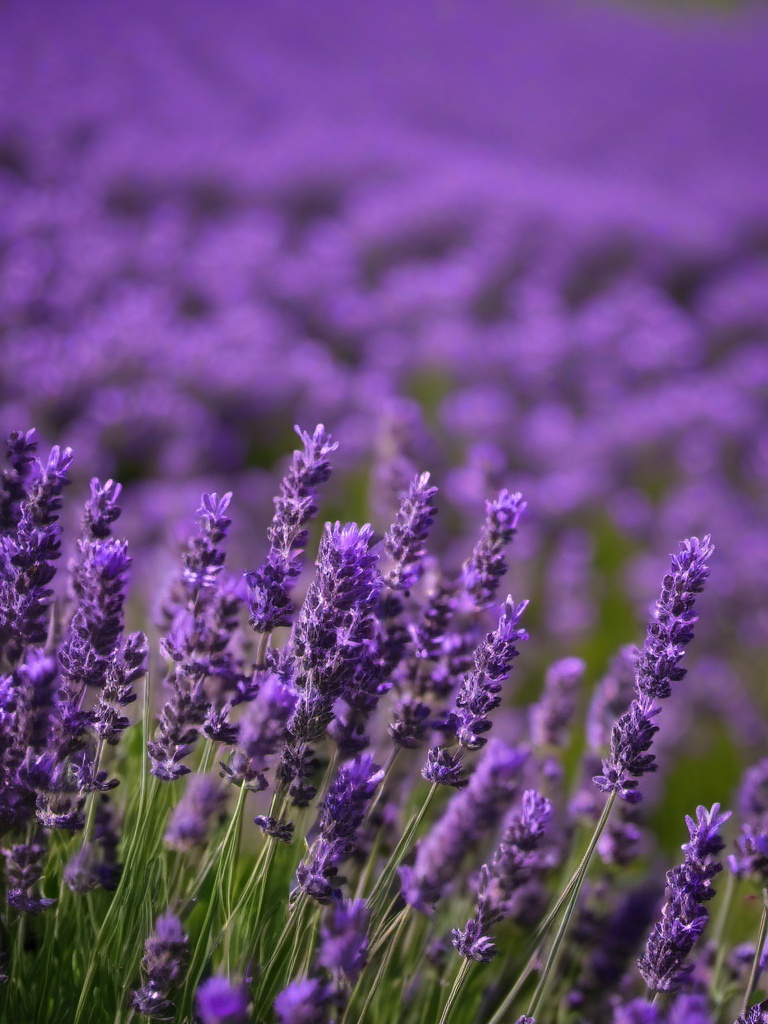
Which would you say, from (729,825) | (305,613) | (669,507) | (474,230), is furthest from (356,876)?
(474,230)

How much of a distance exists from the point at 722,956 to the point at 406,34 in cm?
1501

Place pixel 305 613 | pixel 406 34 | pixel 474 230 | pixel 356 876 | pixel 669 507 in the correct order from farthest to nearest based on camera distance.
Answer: pixel 406 34 < pixel 474 230 < pixel 669 507 < pixel 356 876 < pixel 305 613

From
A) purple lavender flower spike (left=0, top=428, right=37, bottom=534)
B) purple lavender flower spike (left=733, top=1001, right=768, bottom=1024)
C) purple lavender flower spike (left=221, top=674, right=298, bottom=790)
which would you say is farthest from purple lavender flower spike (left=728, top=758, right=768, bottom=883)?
purple lavender flower spike (left=0, top=428, right=37, bottom=534)

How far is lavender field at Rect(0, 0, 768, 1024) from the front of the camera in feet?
3.48

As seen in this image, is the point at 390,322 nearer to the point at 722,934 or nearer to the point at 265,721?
the point at 722,934

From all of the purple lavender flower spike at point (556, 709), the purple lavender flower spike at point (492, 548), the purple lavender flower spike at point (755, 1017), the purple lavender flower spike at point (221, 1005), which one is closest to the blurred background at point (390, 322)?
the purple lavender flower spike at point (556, 709)

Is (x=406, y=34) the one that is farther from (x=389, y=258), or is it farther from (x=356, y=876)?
(x=356, y=876)

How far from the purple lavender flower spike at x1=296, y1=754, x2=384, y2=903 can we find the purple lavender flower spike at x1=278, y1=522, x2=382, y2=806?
4cm

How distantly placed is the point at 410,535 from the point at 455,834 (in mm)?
383

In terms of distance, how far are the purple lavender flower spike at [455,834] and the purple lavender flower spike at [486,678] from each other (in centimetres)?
12

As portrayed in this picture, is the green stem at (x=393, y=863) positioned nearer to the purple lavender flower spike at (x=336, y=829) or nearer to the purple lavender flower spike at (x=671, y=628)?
the purple lavender flower spike at (x=336, y=829)

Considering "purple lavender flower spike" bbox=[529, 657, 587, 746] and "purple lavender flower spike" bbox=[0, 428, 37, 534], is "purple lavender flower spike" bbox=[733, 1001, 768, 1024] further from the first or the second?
"purple lavender flower spike" bbox=[0, 428, 37, 534]

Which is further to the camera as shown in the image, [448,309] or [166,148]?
[166,148]

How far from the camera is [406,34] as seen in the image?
14258mm
